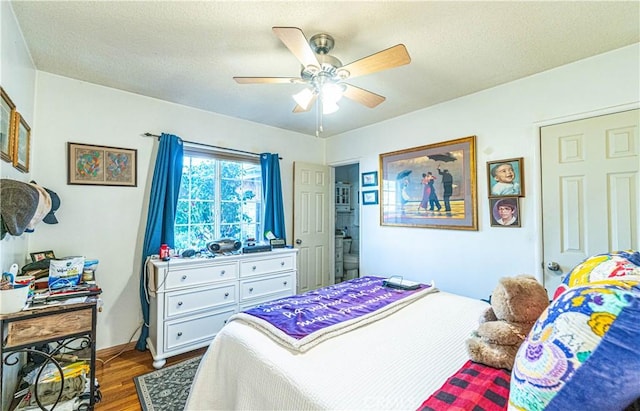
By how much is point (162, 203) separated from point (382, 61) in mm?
2401

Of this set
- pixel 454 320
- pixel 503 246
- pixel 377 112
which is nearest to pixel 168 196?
pixel 377 112

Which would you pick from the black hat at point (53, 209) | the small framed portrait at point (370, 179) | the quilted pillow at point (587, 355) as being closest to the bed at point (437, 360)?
the quilted pillow at point (587, 355)

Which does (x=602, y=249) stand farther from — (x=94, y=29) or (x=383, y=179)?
(x=94, y=29)

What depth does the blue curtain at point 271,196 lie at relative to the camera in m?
3.58

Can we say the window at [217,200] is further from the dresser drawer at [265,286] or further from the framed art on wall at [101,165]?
the dresser drawer at [265,286]

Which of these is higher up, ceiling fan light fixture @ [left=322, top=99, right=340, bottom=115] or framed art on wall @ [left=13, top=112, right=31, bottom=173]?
ceiling fan light fixture @ [left=322, top=99, right=340, bottom=115]

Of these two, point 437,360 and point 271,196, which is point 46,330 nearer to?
point 437,360

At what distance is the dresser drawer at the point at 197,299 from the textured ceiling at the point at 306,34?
75.8 inches

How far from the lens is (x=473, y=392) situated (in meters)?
0.93

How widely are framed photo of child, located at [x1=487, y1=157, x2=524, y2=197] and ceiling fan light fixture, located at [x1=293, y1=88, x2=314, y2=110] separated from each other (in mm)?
1832

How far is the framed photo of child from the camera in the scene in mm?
2420

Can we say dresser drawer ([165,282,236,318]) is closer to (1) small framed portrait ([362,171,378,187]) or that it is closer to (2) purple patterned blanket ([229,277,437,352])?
(2) purple patterned blanket ([229,277,437,352])

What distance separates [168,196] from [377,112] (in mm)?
2485

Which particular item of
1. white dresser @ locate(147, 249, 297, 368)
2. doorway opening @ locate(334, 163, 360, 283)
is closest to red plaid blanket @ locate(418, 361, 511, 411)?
white dresser @ locate(147, 249, 297, 368)
